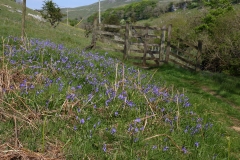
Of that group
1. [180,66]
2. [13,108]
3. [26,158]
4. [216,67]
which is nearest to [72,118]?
[13,108]

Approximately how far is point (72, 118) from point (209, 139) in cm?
243

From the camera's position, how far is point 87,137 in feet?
12.3

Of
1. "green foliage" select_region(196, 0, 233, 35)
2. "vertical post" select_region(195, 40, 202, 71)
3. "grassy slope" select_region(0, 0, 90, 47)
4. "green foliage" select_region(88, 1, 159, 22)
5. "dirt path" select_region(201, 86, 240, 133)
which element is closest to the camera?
"dirt path" select_region(201, 86, 240, 133)

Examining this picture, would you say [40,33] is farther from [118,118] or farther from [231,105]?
[118,118]

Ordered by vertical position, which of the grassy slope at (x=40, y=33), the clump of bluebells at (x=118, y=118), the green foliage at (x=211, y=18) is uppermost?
the green foliage at (x=211, y=18)

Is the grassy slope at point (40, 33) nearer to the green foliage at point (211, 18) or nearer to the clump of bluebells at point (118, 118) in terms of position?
the clump of bluebells at point (118, 118)

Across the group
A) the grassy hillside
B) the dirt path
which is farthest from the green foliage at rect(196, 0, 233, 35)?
the grassy hillside

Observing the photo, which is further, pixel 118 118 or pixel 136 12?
pixel 136 12

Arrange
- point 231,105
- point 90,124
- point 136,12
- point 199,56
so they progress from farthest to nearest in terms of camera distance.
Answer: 1. point 136,12
2. point 199,56
3. point 231,105
4. point 90,124

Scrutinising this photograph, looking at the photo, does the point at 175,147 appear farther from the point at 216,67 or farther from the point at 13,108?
the point at 216,67

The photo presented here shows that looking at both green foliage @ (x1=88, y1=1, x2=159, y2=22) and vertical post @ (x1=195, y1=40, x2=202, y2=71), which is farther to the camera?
green foliage @ (x1=88, y1=1, x2=159, y2=22)

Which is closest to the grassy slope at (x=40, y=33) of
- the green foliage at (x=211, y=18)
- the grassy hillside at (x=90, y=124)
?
the grassy hillside at (x=90, y=124)

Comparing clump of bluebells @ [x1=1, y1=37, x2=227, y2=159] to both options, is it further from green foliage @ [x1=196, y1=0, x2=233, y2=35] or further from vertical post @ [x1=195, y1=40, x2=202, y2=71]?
green foliage @ [x1=196, y1=0, x2=233, y2=35]

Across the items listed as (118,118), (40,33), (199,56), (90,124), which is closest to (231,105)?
Result: (199,56)
